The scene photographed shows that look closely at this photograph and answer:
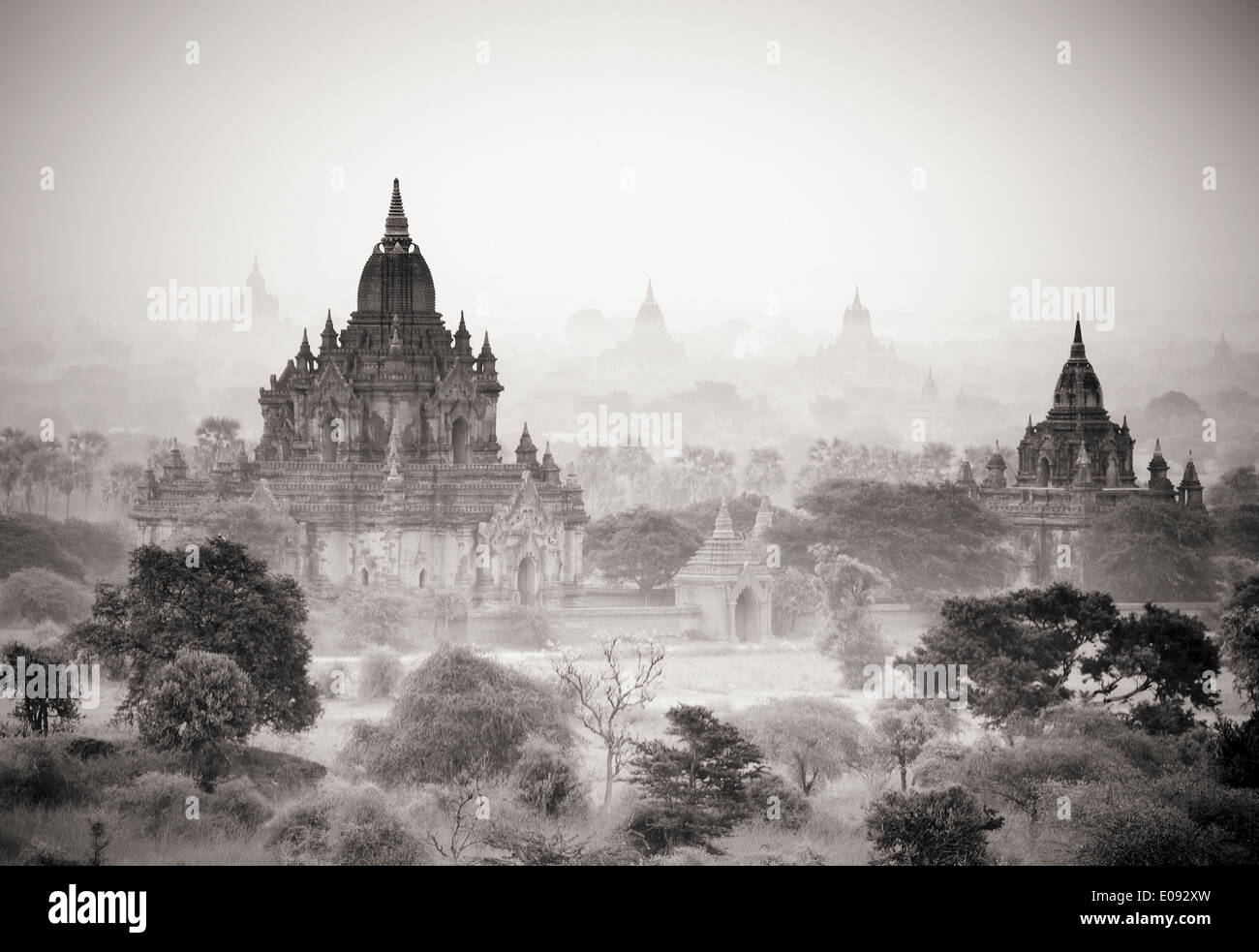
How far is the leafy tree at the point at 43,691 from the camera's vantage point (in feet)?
162

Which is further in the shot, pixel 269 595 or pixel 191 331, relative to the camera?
pixel 191 331

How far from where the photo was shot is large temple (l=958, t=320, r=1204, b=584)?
268ft

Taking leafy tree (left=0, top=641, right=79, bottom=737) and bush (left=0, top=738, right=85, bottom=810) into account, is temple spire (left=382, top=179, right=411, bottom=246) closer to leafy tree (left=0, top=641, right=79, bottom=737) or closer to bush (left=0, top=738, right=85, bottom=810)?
leafy tree (left=0, top=641, right=79, bottom=737)

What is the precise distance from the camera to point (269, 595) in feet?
165

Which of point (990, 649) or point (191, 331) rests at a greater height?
point (191, 331)

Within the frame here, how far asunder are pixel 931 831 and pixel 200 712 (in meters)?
14.0

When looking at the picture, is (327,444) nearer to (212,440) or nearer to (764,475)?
(212,440)

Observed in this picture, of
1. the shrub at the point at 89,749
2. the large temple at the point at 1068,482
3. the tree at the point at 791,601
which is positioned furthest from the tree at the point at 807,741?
the large temple at the point at 1068,482

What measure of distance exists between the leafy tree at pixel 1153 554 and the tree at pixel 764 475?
56492 millimetres

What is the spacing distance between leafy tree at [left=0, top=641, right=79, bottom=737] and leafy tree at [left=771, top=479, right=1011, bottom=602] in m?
31.9

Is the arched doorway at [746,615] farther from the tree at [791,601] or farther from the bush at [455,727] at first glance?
the bush at [455,727]
